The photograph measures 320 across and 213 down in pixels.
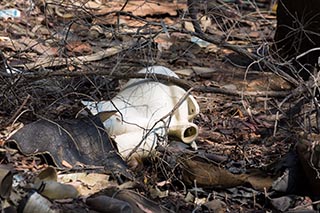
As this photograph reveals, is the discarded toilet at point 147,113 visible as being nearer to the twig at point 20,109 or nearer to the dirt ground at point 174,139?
the dirt ground at point 174,139

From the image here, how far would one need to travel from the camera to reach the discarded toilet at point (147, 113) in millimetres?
4340

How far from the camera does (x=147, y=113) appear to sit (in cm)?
460

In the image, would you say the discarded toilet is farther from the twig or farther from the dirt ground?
the twig

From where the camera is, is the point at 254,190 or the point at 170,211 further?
the point at 254,190

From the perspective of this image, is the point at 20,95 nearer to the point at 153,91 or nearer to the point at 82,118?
the point at 82,118

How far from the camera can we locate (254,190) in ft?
13.5

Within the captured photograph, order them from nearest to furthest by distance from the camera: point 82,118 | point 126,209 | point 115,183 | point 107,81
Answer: point 126,209 → point 115,183 → point 82,118 → point 107,81

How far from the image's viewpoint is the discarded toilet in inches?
171

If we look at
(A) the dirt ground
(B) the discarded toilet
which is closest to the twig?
(A) the dirt ground

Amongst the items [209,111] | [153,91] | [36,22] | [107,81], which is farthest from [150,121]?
[36,22]

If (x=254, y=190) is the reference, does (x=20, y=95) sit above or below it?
above

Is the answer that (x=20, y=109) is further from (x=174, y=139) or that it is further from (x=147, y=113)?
(x=174, y=139)

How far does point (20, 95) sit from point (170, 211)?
4.36 feet

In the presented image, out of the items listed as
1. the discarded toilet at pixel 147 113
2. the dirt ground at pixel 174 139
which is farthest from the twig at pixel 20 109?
the discarded toilet at pixel 147 113
